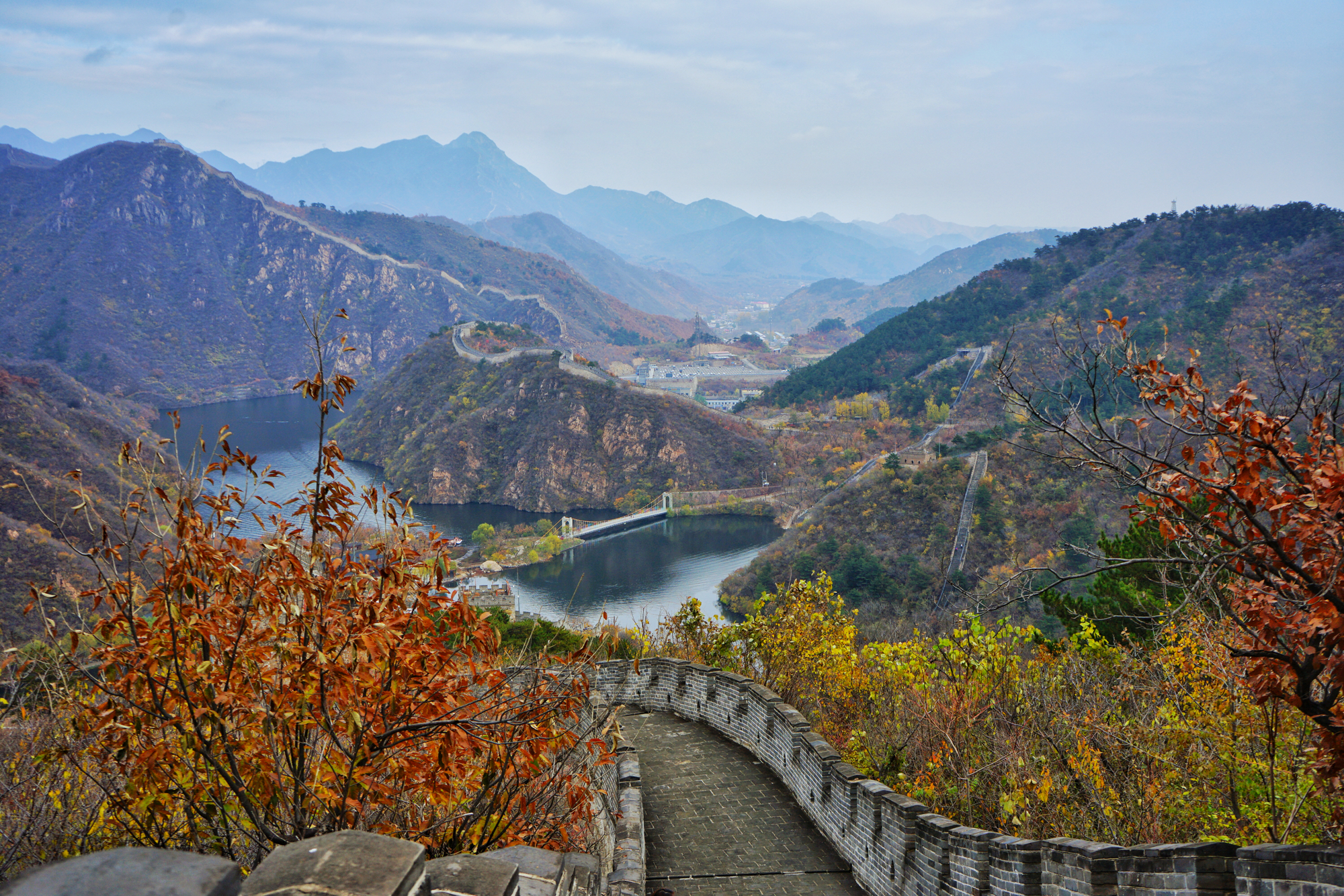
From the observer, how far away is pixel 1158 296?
65125 mm

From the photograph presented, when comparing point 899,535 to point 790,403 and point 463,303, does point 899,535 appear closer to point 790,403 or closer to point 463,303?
point 790,403

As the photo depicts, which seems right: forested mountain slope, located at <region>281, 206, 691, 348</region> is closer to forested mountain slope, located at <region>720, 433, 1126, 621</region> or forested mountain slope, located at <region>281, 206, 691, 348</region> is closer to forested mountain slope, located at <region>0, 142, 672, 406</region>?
forested mountain slope, located at <region>0, 142, 672, 406</region>

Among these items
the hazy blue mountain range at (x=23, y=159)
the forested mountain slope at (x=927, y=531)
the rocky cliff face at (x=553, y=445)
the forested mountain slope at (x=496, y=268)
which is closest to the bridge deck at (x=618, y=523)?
the rocky cliff face at (x=553, y=445)

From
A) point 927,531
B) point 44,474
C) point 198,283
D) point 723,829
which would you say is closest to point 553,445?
point 44,474

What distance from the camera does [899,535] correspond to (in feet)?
136

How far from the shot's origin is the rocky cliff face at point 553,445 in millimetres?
70000

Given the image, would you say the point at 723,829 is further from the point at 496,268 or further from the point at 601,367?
the point at 496,268

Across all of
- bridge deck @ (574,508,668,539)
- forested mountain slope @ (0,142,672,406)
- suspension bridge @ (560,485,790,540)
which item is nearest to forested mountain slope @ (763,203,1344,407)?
suspension bridge @ (560,485,790,540)

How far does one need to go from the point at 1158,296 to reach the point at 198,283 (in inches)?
5322

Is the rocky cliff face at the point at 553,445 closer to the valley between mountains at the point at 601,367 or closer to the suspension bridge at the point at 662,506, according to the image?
the valley between mountains at the point at 601,367

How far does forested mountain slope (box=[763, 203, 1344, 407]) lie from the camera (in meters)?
50.5

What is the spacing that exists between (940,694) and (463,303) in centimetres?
14563

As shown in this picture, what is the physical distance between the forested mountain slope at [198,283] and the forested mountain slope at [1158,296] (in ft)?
236

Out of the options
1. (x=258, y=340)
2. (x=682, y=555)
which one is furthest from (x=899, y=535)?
(x=258, y=340)
